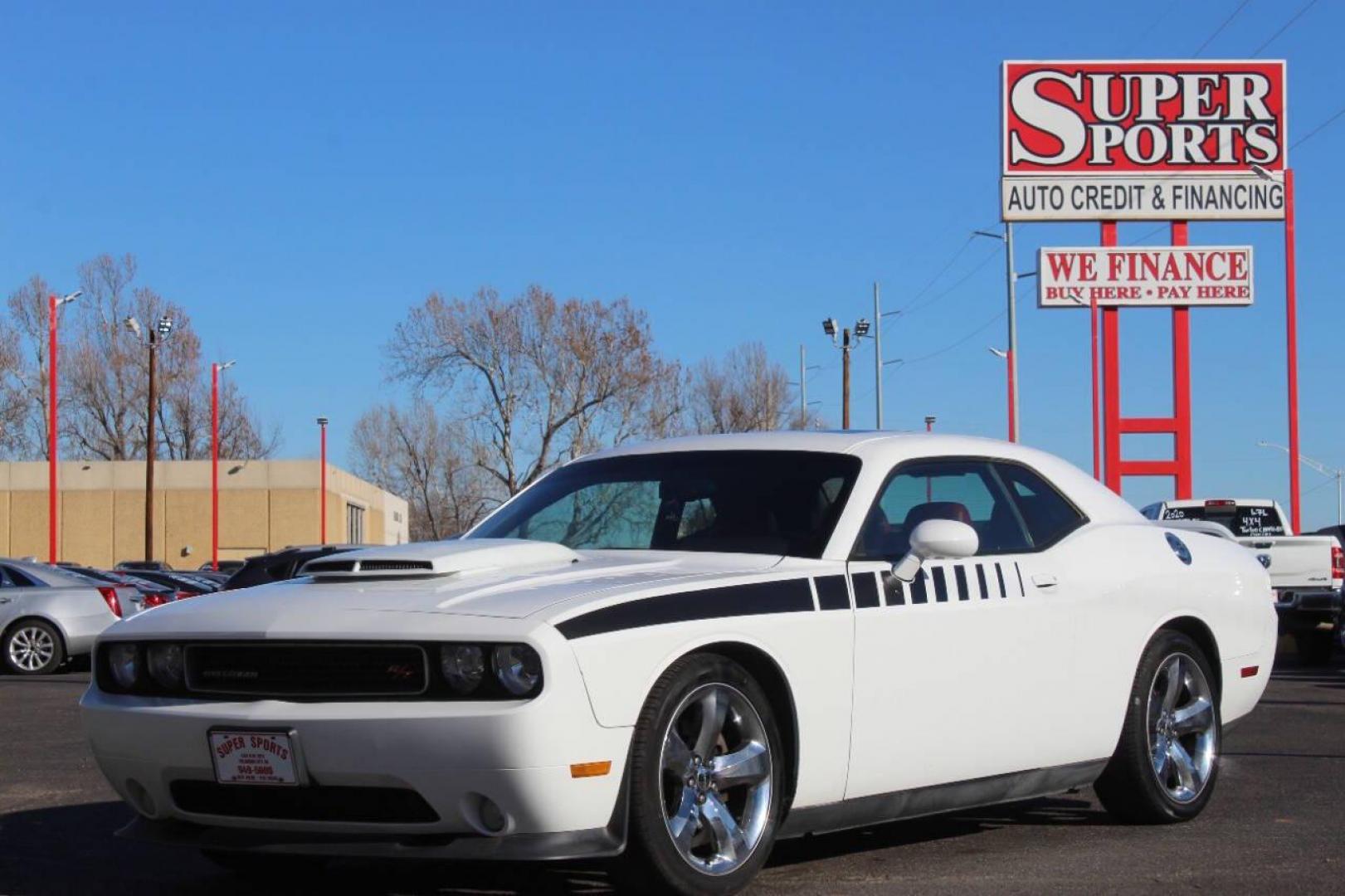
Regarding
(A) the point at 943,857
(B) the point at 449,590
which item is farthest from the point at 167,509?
(B) the point at 449,590

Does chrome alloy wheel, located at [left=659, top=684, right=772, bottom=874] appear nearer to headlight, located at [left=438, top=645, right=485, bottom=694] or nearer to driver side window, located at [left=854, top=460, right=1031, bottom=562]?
headlight, located at [left=438, top=645, right=485, bottom=694]

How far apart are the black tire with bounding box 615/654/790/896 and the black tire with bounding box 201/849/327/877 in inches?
57.1

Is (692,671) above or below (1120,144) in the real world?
below

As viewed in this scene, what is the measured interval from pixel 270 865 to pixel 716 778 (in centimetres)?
171

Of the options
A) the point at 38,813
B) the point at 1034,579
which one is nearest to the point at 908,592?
the point at 1034,579

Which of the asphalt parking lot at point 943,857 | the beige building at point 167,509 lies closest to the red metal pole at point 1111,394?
the asphalt parking lot at point 943,857

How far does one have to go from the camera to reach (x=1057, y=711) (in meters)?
6.68

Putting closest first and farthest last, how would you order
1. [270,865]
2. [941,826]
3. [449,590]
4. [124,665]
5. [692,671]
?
1. [692,671]
2. [449,590]
3. [124,665]
4. [270,865]
5. [941,826]

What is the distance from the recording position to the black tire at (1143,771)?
705cm

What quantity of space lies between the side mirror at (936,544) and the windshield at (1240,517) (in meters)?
16.1

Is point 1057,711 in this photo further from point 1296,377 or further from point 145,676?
point 1296,377

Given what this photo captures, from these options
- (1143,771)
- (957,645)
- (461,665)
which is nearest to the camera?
(461,665)

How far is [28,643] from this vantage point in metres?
19.8

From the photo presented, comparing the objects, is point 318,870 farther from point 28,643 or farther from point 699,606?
point 28,643
